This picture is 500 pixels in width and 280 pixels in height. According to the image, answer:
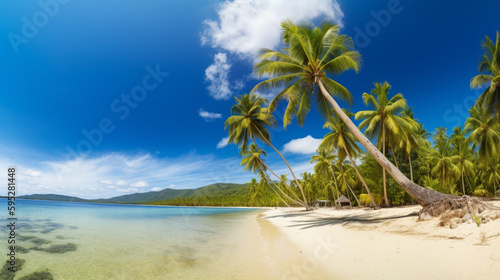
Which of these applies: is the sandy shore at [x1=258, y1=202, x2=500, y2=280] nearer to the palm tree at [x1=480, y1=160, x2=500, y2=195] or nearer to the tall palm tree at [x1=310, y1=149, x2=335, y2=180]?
the tall palm tree at [x1=310, y1=149, x2=335, y2=180]

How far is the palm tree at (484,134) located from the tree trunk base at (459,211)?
16250mm

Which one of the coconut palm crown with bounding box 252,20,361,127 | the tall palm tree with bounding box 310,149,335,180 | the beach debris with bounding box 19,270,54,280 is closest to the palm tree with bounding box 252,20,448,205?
the coconut palm crown with bounding box 252,20,361,127

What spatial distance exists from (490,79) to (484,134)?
782 centimetres

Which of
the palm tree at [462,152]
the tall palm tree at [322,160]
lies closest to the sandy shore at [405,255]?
the tall palm tree at [322,160]

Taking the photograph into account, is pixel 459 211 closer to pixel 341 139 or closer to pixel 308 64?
pixel 308 64

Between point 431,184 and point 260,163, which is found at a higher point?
point 260,163

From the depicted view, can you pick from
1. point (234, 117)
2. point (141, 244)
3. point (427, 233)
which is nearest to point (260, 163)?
point (234, 117)

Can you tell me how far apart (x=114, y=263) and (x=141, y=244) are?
265cm

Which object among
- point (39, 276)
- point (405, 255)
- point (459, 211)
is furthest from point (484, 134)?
point (39, 276)

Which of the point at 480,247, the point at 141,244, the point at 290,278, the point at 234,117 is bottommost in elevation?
the point at 141,244

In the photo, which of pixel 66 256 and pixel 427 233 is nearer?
pixel 427 233

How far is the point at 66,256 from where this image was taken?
6.48m

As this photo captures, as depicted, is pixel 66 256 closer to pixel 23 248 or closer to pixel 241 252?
pixel 23 248

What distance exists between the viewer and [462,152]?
84.3 ft
